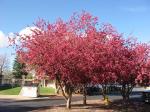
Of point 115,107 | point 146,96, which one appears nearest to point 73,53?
point 115,107

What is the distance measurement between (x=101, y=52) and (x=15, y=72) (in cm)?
6456

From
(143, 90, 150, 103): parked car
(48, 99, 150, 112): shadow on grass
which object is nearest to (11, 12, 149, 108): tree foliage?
(48, 99, 150, 112): shadow on grass

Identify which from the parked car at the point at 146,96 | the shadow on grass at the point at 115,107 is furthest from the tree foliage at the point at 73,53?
the parked car at the point at 146,96

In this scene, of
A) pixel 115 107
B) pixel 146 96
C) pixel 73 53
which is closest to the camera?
pixel 73 53

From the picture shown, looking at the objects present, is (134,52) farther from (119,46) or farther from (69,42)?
(69,42)

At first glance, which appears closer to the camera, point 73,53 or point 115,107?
point 73,53

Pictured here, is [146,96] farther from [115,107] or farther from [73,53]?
[73,53]

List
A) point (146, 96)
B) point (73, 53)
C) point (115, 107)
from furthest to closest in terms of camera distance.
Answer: point (146, 96)
point (115, 107)
point (73, 53)

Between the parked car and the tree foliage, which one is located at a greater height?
the tree foliage

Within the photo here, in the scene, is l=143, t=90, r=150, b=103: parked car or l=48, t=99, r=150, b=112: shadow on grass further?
l=143, t=90, r=150, b=103: parked car

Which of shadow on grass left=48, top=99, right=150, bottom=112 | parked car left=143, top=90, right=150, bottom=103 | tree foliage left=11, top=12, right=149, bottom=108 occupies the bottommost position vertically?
shadow on grass left=48, top=99, right=150, bottom=112

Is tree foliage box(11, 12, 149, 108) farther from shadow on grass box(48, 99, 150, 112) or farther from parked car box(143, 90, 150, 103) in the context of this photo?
parked car box(143, 90, 150, 103)

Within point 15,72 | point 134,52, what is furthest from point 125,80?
point 15,72

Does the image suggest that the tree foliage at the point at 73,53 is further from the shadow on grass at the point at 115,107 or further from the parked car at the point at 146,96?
the parked car at the point at 146,96
